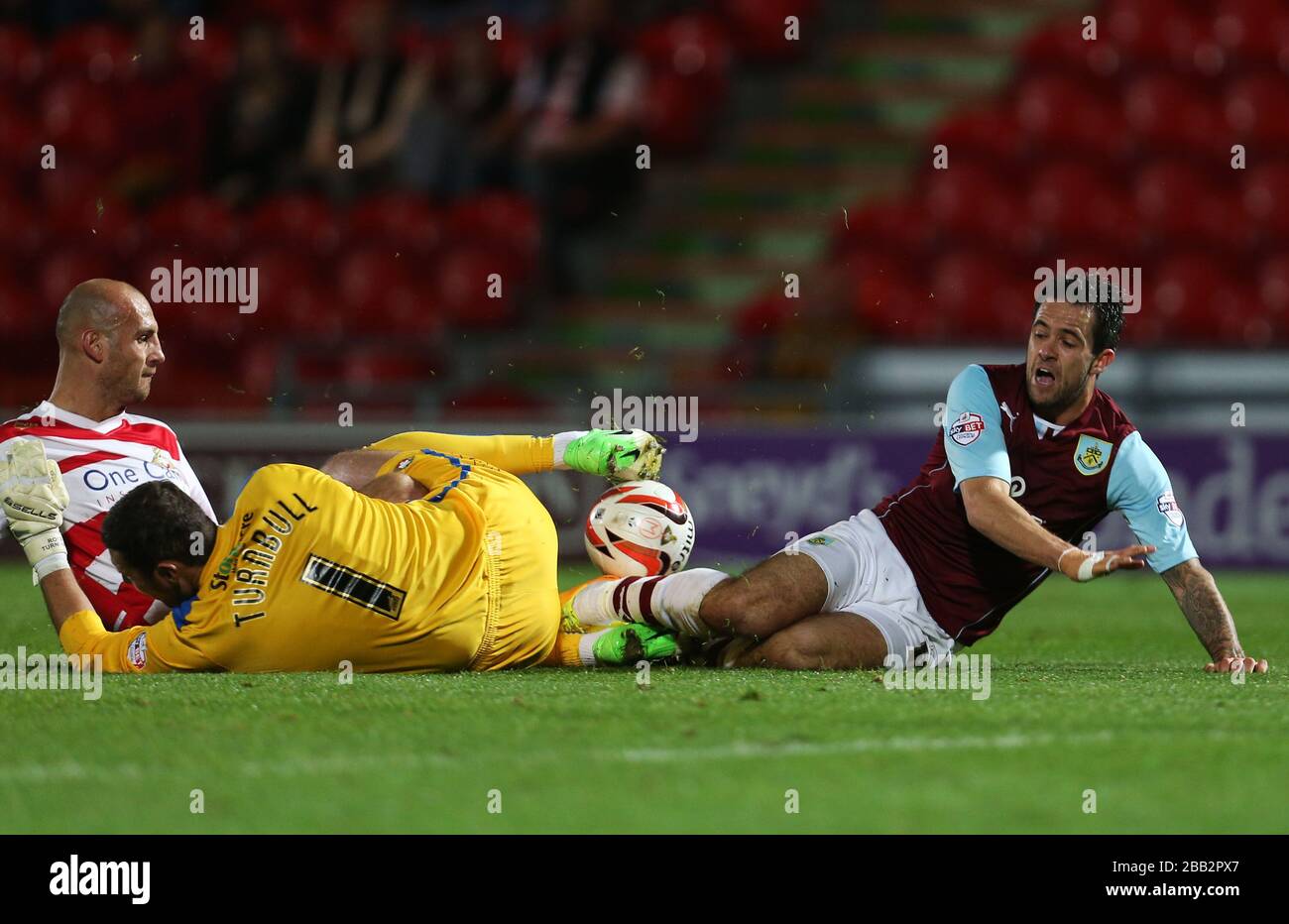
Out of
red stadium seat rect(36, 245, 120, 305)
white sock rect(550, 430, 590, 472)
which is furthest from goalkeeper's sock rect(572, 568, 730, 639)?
red stadium seat rect(36, 245, 120, 305)

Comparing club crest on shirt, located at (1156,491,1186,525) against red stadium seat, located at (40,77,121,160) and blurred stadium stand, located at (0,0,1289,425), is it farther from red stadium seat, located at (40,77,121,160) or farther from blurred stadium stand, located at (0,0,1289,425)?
red stadium seat, located at (40,77,121,160)

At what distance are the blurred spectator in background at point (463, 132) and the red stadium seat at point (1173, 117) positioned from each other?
5408mm

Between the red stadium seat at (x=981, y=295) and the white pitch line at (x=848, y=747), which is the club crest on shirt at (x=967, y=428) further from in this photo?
Answer: the red stadium seat at (x=981, y=295)

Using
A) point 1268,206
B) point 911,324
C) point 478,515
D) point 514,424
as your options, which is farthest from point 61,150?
point 478,515

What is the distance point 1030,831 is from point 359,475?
12.1ft

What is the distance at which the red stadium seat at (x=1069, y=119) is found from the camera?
15.8 m

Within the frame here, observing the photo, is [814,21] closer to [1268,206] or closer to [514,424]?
[1268,206]

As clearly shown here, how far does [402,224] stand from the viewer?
15.8 meters

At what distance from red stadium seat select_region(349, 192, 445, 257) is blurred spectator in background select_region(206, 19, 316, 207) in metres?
0.72

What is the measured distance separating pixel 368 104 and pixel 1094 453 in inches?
391

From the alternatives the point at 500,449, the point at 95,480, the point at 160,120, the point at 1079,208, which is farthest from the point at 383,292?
the point at 500,449

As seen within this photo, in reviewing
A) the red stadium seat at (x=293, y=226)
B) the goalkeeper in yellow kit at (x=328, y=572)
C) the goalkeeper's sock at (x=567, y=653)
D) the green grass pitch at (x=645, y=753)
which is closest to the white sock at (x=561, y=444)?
the goalkeeper in yellow kit at (x=328, y=572)

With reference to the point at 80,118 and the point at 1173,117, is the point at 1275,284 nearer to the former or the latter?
the point at 1173,117

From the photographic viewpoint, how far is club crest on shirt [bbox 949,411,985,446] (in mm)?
6480
